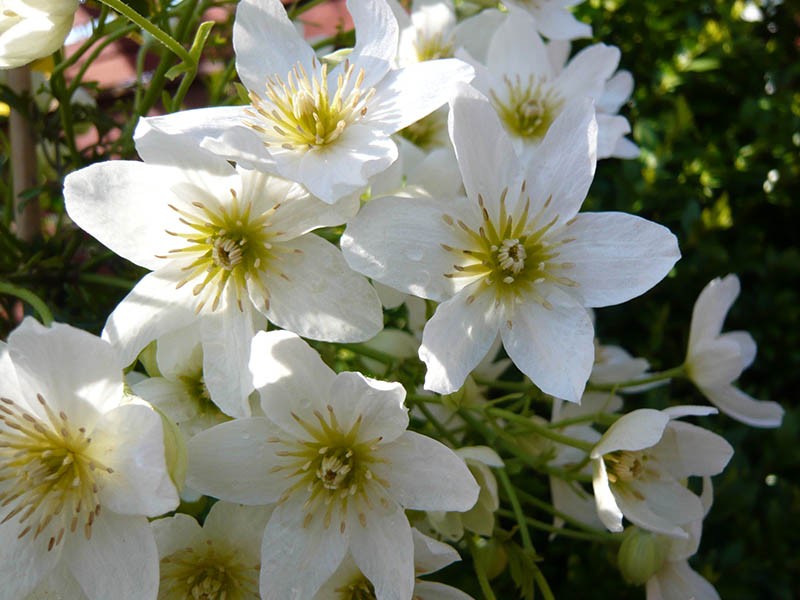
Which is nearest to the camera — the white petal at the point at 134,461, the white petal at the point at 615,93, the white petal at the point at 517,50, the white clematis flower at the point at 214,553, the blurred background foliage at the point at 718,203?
the white petal at the point at 134,461

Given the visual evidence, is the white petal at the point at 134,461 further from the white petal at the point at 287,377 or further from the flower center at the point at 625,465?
the flower center at the point at 625,465

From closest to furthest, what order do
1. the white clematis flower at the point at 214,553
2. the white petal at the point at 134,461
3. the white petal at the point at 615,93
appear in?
the white petal at the point at 134,461
the white clematis flower at the point at 214,553
the white petal at the point at 615,93

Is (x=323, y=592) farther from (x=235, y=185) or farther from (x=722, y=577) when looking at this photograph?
(x=722, y=577)

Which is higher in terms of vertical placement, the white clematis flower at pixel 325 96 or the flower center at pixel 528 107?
the white clematis flower at pixel 325 96

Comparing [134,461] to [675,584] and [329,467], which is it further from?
[675,584]

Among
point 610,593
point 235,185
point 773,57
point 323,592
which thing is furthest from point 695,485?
point 773,57

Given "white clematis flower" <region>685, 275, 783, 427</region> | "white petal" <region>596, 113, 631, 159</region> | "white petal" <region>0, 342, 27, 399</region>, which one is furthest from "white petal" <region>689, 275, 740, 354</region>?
"white petal" <region>0, 342, 27, 399</region>

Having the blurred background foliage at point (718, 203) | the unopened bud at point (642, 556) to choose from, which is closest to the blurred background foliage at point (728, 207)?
the blurred background foliage at point (718, 203)
